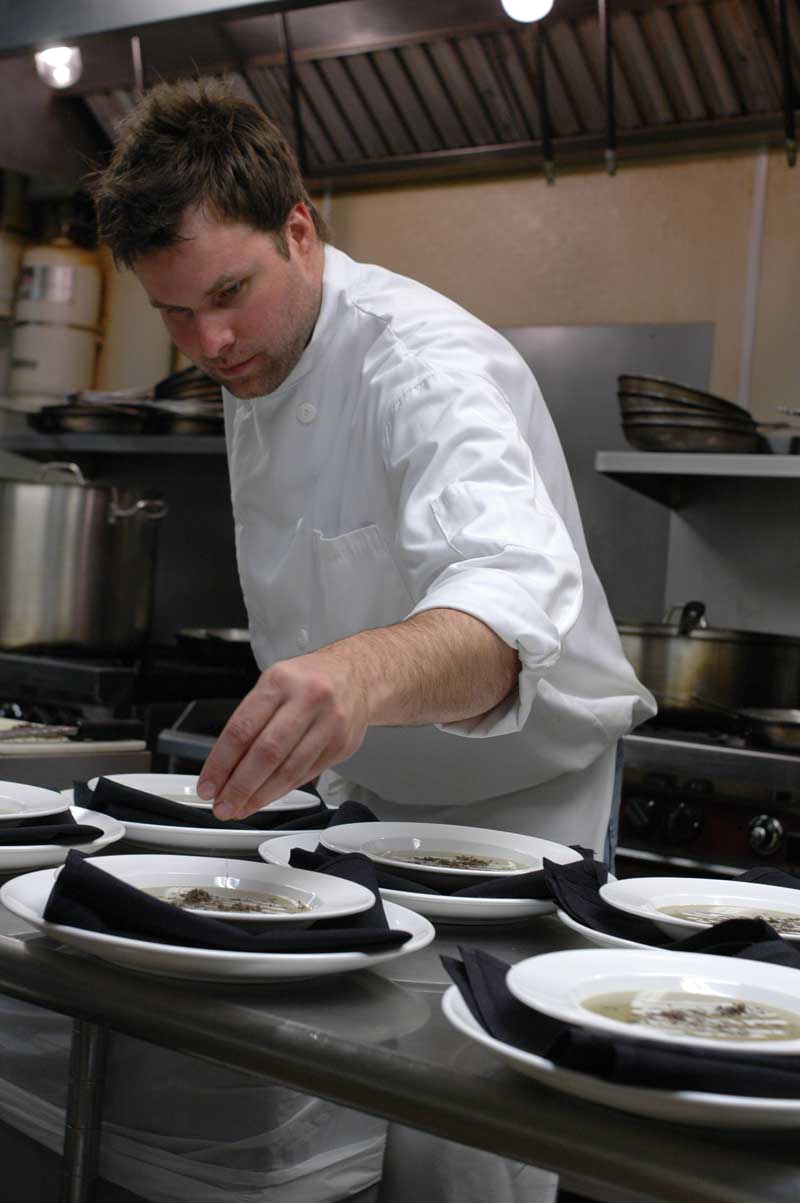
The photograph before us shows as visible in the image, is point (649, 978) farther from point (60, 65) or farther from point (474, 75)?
point (60, 65)

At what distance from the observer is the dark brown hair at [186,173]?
1521mm

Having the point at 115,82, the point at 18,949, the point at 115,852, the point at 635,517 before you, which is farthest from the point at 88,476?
the point at 18,949

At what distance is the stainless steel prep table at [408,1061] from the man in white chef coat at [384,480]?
0.35 meters

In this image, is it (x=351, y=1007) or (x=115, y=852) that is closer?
(x=351, y=1007)

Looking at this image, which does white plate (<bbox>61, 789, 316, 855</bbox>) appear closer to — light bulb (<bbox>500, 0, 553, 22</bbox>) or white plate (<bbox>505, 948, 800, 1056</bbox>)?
white plate (<bbox>505, 948, 800, 1056</bbox>)

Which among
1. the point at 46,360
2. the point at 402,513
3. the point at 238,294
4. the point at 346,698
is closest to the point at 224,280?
the point at 238,294

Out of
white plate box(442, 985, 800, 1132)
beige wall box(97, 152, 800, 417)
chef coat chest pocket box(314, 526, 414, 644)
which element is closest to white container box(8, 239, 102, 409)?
beige wall box(97, 152, 800, 417)

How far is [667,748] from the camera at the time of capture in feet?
7.87

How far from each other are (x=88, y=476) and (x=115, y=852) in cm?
307

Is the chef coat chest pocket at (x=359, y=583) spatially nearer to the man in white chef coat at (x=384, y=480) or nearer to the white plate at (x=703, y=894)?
the man in white chef coat at (x=384, y=480)

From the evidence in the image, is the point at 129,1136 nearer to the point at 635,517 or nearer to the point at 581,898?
the point at 581,898

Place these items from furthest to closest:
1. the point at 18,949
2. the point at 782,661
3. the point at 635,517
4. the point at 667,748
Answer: the point at 635,517 < the point at 782,661 < the point at 667,748 < the point at 18,949

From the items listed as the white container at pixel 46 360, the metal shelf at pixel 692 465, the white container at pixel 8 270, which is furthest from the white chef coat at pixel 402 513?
the white container at pixel 8 270

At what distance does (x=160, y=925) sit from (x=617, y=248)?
8.71 feet
